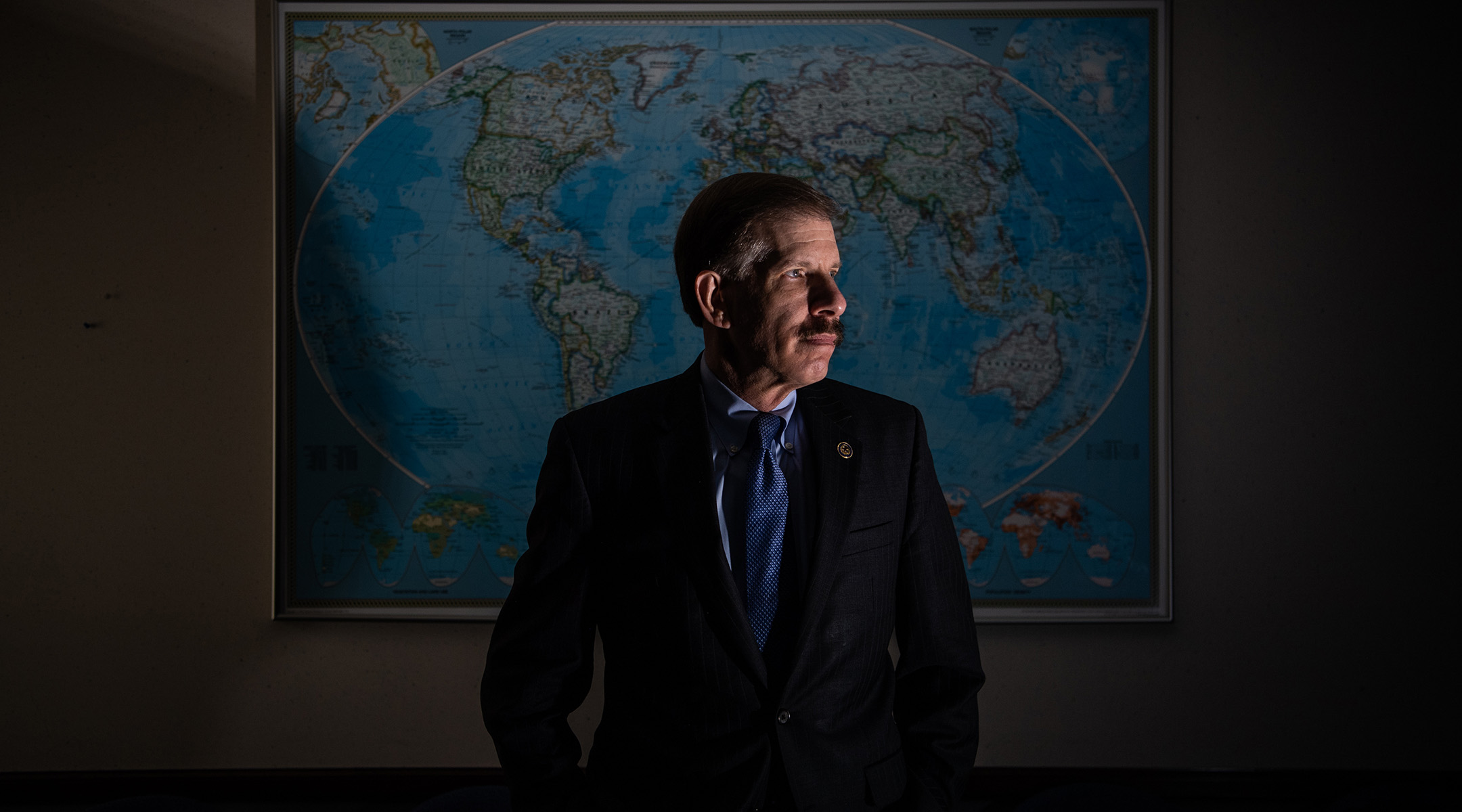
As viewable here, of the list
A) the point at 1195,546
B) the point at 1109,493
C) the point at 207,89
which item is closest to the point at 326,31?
the point at 207,89

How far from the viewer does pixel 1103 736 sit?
7.02 feet

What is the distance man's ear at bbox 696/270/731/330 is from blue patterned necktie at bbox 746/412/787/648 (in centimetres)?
21

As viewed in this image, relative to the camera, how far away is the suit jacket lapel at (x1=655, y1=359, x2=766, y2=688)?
1176 millimetres

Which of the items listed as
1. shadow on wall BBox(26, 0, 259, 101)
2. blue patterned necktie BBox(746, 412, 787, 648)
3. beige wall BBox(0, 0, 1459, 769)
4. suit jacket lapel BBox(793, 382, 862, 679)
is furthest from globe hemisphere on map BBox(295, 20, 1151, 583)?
blue patterned necktie BBox(746, 412, 787, 648)

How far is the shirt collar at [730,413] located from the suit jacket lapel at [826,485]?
42 millimetres

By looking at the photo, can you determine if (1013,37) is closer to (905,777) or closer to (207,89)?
(905,777)

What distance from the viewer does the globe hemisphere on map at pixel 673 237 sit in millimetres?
2115

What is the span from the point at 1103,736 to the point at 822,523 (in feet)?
5.01

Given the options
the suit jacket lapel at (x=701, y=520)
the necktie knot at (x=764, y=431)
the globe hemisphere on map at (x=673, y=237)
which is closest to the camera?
the suit jacket lapel at (x=701, y=520)

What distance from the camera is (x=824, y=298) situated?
1228 millimetres

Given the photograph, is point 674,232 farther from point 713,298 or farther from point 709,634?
point 709,634

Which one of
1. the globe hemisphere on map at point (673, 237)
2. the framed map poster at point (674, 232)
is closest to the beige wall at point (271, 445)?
the framed map poster at point (674, 232)

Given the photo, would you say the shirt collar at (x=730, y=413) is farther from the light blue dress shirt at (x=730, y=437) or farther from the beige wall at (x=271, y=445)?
the beige wall at (x=271, y=445)

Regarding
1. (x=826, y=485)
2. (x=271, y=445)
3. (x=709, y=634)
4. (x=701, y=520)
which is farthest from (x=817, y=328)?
(x=271, y=445)
